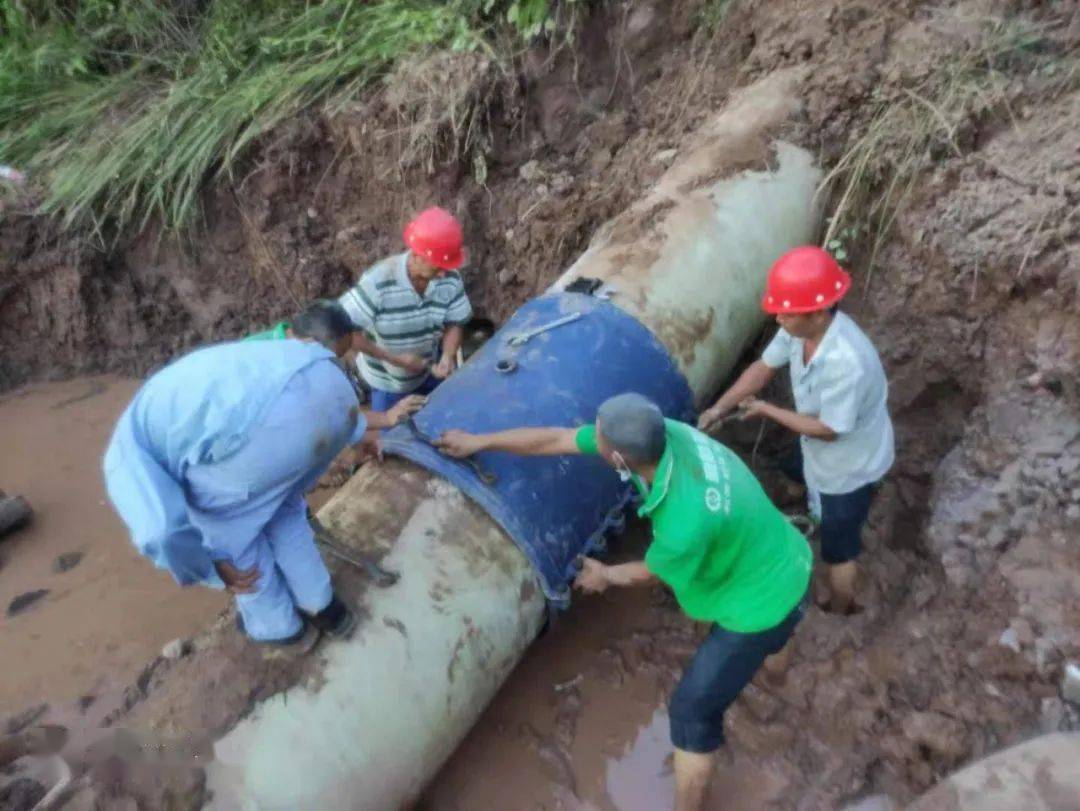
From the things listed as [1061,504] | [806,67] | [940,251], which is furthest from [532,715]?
[806,67]

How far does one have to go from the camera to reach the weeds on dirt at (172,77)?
4.95 metres

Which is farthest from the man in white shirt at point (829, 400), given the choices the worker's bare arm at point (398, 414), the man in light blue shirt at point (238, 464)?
the man in light blue shirt at point (238, 464)

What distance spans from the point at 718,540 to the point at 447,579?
32.5 inches

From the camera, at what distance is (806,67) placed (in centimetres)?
404

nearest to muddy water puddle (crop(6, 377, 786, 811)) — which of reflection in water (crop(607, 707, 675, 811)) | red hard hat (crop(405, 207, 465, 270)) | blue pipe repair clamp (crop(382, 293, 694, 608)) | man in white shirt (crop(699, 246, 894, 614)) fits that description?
reflection in water (crop(607, 707, 675, 811))

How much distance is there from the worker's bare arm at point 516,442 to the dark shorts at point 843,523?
1044 mm

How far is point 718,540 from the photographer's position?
7.34ft

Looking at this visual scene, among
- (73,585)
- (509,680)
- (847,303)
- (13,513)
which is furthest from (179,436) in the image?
(13,513)

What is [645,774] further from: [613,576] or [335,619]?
[335,619]

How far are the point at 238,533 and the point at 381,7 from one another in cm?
400

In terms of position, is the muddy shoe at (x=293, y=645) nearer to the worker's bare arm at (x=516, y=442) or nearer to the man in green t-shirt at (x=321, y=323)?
the worker's bare arm at (x=516, y=442)

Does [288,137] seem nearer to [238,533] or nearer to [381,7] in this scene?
[381,7]

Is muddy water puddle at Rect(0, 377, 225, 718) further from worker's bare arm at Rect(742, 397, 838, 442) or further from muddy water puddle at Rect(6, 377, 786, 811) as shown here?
worker's bare arm at Rect(742, 397, 838, 442)

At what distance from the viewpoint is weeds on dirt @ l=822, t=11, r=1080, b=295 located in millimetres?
3588
